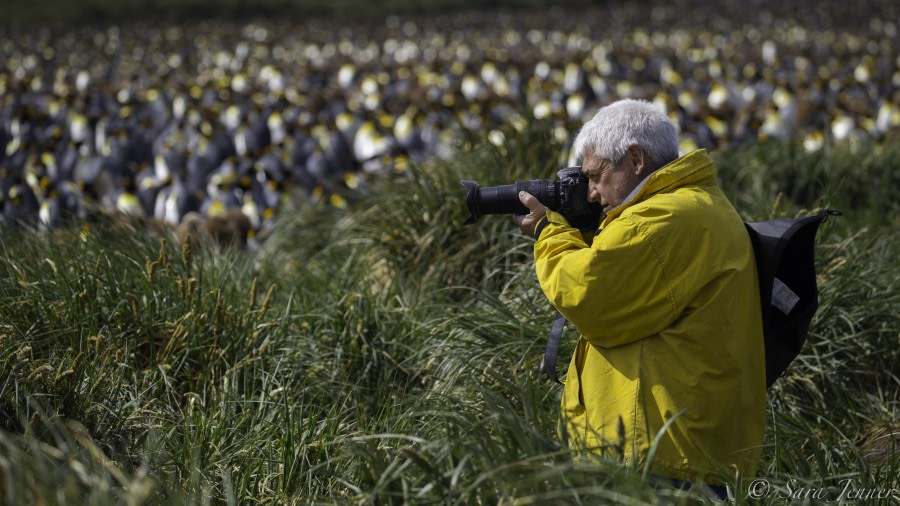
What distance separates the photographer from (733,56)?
65.4ft

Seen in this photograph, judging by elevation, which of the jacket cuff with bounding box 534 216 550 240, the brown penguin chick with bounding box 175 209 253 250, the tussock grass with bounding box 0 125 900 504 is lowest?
the brown penguin chick with bounding box 175 209 253 250

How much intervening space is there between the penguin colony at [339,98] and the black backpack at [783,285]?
2.76 metres

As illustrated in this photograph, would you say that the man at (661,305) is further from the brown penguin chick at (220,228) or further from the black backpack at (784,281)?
the brown penguin chick at (220,228)

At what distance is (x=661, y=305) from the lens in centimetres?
225

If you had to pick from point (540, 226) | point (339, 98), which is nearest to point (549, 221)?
point (540, 226)

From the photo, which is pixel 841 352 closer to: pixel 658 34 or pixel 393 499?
pixel 393 499

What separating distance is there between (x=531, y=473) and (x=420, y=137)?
10.0 meters

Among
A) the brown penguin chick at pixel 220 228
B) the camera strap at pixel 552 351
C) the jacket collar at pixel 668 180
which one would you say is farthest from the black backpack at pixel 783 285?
the brown penguin chick at pixel 220 228

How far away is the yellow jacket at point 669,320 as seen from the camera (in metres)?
2.23

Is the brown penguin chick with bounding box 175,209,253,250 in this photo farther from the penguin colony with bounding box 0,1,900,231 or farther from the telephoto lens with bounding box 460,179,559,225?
the telephoto lens with bounding box 460,179,559,225

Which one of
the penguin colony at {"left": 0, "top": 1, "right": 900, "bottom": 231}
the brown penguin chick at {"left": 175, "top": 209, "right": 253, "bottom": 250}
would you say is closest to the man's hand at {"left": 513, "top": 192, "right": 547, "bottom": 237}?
the penguin colony at {"left": 0, "top": 1, "right": 900, "bottom": 231}

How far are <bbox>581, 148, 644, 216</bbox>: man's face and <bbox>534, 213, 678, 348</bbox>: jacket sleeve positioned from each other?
143mm

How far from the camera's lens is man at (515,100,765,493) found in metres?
2.24

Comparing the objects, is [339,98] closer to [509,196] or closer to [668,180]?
[509,196]
